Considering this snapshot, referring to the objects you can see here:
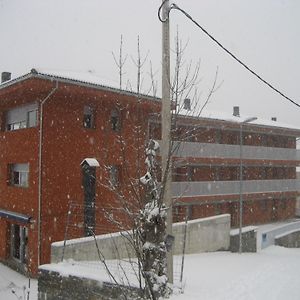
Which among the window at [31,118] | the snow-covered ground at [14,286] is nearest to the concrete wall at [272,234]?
the snow-covered ground at [14,286]

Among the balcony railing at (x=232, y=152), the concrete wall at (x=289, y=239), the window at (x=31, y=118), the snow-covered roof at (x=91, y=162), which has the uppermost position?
the window at (x=31, y=118)

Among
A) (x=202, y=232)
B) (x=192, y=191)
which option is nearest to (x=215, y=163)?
(x=192, y=191)

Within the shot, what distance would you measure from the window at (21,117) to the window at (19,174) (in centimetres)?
172

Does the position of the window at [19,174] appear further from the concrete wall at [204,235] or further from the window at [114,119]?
the concrete wall at [204,235]

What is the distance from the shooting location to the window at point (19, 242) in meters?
17.5

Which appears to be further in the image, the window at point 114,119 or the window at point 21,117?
the window at point 114,119

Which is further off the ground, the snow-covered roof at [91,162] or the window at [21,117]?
the window at [21,117]

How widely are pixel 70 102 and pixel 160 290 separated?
1231 centimetres

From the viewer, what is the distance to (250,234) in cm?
1995

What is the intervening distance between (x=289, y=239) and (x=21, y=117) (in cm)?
1845

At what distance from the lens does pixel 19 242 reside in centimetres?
1827

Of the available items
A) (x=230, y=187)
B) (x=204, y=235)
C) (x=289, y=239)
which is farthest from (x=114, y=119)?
(x=289, y=239)

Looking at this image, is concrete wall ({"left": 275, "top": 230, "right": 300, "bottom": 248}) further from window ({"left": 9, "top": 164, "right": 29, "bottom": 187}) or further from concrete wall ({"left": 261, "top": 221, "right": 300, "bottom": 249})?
window ({"left": 9, "top": 164, "right": 29, "bottom": 187})

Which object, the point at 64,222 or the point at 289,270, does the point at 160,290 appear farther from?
the point at 64,222
